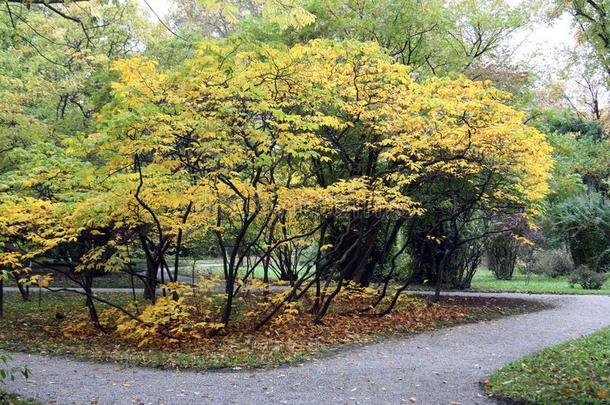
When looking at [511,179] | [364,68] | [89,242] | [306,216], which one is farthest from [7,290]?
[511,179]

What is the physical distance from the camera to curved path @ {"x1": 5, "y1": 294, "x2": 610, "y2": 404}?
5336mm

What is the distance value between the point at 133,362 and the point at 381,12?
30.9 feet

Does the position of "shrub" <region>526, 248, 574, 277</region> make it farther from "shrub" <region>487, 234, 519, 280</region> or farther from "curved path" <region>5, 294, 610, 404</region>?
"curved path" <region>5, 294, 610, 404</region>

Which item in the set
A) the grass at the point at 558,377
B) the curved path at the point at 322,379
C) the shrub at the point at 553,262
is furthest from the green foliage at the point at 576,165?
the curved path at the point at 322,379

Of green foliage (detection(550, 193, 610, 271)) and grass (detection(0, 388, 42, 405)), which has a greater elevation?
green foliage (detection(550, 193, 610, 271))

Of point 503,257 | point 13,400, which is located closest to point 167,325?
point 13,400

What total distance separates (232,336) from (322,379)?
9.27 feet

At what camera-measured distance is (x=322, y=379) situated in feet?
20.0

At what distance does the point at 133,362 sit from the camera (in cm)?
699

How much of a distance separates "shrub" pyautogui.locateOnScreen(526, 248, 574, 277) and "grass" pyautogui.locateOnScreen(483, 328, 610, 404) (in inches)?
599

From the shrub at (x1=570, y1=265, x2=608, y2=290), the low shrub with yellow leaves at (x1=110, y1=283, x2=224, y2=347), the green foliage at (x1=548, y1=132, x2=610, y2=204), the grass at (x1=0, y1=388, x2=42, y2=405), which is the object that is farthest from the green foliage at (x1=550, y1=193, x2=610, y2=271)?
the grass at (x1=0, y1=388, x2=42, y2=405)

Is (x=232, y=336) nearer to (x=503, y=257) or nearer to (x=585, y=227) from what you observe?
(x=503, y=257)

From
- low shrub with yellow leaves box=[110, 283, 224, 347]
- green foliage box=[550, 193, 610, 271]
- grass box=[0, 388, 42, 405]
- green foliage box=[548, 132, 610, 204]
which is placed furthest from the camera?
green foliage box=[550, 193, 610, 271]

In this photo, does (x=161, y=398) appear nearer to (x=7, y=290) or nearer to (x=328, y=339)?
(x=328, y=339)
